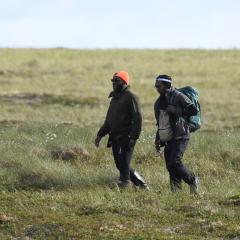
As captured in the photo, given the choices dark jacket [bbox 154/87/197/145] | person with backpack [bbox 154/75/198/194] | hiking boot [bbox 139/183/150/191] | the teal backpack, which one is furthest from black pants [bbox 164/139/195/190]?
hiking boot [bbox 139/183/150/191]

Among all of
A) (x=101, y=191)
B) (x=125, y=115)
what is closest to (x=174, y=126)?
(x=125, y=115)

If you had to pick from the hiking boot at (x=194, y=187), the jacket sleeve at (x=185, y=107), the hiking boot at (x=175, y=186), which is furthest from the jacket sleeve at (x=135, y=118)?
the hiking boot at (x=194, y=187)

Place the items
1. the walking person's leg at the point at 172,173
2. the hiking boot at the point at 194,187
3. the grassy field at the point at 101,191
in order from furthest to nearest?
the walking person's leg at the point at 172,173 → the hiking boot at the point at 194,187 → the grassy field at the point at 101,191

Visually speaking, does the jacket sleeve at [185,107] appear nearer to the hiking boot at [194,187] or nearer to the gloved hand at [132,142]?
the gloved hand at [132,142]

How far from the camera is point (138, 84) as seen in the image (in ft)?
119

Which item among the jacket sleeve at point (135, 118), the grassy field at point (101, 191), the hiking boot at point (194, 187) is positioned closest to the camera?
the grassy field at point (101, 191)

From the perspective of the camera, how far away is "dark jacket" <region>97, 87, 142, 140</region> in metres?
10.3

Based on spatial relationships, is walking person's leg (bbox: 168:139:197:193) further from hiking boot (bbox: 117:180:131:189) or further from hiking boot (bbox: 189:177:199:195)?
hiking boot (bbox: 117:180:131:189)

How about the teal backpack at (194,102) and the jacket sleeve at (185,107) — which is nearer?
the jacket sleeve at (185,107)

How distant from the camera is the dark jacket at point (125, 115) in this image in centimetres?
1026

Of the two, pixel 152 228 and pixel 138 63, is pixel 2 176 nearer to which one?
pixel 152 228

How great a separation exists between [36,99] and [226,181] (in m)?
20.4

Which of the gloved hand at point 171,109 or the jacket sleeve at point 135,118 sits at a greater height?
the gloved hand at point 171,109

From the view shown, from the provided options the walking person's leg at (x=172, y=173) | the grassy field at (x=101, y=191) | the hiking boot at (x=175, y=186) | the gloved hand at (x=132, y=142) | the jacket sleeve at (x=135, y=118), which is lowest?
the grassy field at (x=101, y=191)
